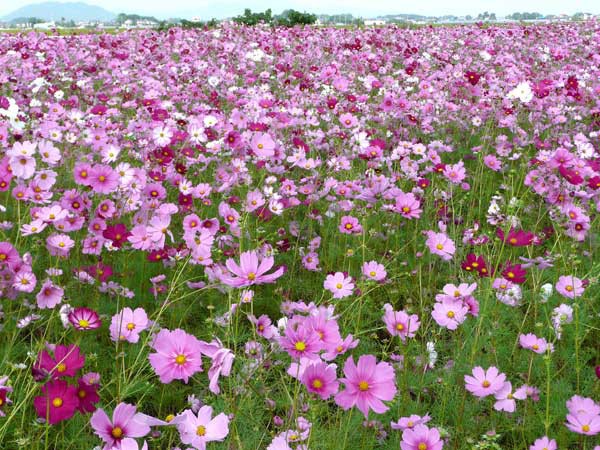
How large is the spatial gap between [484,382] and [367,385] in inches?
30.4

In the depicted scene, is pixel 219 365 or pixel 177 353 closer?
pixel 219 365

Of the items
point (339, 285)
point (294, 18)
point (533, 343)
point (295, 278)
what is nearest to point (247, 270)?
point (339, 285)

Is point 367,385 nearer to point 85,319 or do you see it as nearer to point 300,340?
point 300,340

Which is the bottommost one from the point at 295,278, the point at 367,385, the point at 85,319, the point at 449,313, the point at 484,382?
the point at 295,278

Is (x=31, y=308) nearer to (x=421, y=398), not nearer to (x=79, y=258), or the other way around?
(x=79, y=258)

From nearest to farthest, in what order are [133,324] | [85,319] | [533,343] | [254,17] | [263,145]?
[85,319]
[133,324]
[533,343]
[263,145]
[254,17]

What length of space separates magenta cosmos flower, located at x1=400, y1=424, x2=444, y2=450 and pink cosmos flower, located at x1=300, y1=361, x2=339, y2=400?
0.34 metres

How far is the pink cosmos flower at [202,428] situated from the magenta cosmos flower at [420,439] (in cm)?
46

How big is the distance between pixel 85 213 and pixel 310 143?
1.84m

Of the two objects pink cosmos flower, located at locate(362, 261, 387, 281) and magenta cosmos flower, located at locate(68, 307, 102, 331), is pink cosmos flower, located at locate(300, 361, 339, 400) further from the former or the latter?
pink cosmos flower, located at locate(362, 261, 387, 281)

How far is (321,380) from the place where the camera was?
1187mm

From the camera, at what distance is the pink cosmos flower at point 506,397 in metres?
1.75

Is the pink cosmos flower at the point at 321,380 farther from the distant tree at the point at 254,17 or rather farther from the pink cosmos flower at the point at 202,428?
the distant tree at the point at 254,17

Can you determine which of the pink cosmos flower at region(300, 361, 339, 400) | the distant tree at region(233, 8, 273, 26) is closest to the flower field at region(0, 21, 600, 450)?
the pink cosmos flower at region(300, 361, 339, 400)
